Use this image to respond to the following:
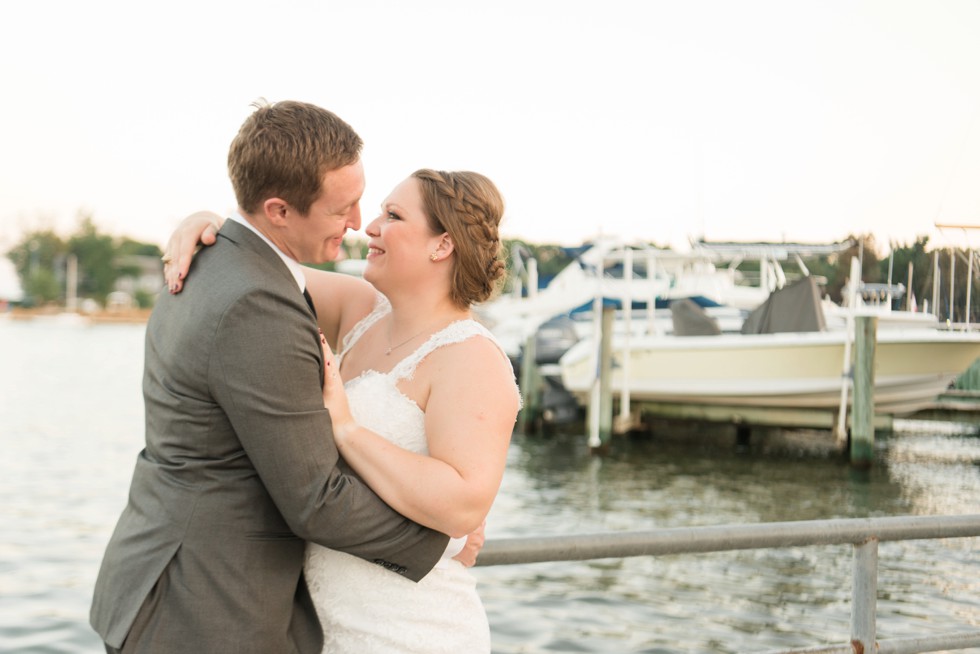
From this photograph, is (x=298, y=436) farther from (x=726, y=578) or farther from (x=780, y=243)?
(x=780, y=243)

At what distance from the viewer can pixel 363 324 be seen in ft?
8.74

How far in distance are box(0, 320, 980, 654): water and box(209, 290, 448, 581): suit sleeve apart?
3.93 meters

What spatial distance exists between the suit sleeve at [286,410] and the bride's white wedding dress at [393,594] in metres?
0.32

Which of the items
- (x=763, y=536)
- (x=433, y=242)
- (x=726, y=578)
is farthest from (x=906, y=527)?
(x=726, y=578)

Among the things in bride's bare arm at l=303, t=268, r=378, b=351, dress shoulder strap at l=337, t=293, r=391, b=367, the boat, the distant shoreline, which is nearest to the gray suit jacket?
dress shoulder strap at l=337, t=293, r=391, b=367

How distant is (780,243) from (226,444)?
20235 mm

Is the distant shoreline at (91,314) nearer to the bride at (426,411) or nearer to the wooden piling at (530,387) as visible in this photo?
the wooden piling at (530,387)

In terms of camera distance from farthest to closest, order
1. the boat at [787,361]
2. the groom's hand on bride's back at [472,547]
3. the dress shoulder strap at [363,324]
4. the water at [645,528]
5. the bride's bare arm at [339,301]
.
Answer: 1. the boat at [787,361]
2. the water at [645,528]
3. the bride's bare arm at [339,301]
4. the dress shoulder strap at [363,324]
5. the groom's hand on bride's back at [472,547]

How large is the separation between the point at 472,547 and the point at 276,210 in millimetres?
858

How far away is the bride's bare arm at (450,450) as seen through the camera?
199 cm

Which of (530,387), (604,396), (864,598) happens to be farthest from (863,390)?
(864,598)

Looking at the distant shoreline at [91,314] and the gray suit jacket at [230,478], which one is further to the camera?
the distant shoreline at [91,314]

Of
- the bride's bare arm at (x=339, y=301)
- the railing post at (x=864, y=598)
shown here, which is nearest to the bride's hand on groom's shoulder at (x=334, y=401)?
the bride's bare arm at (x=339, y=301)

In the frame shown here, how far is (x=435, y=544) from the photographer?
2.09 metres
